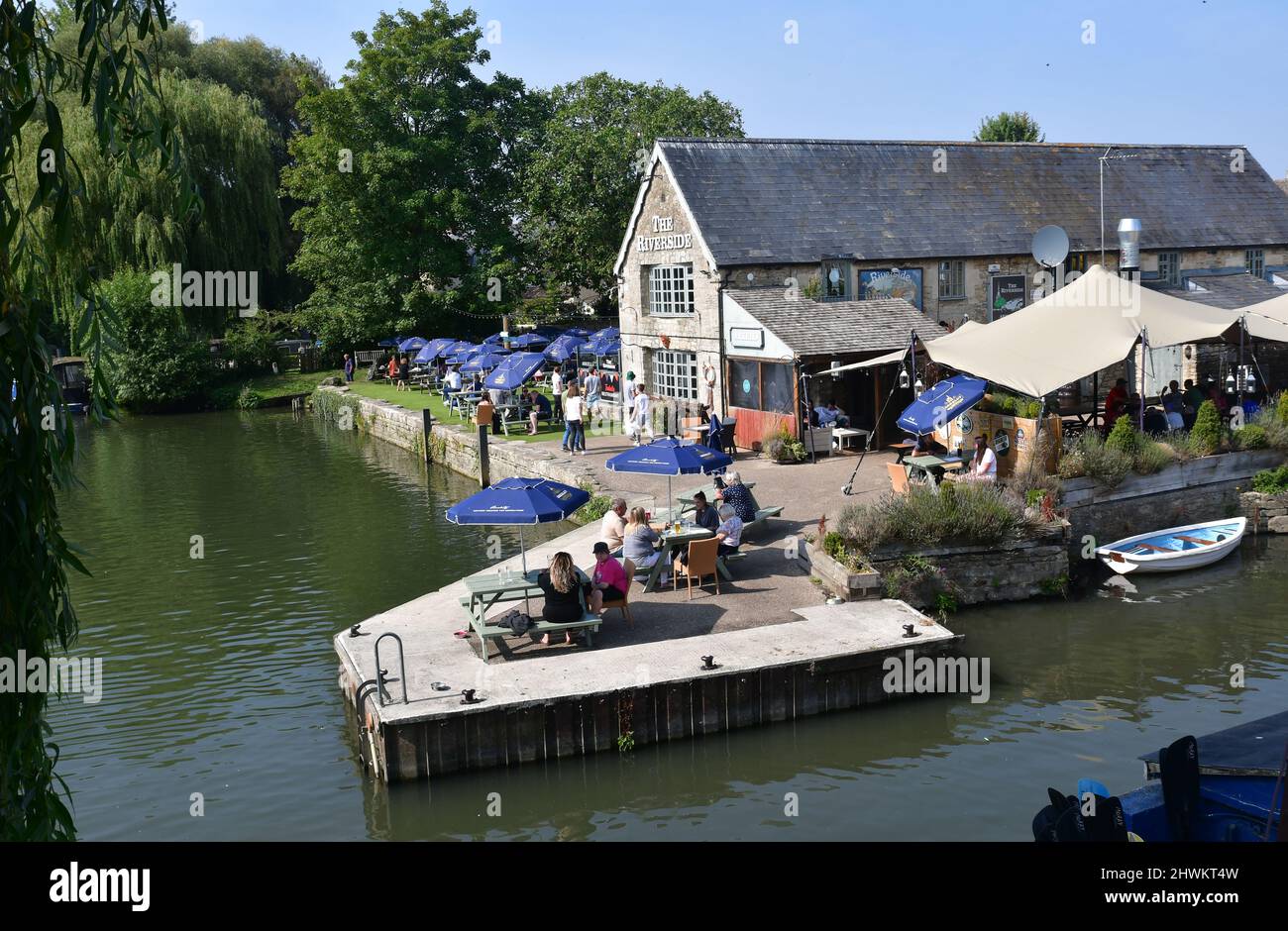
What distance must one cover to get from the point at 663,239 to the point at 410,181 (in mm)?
21397

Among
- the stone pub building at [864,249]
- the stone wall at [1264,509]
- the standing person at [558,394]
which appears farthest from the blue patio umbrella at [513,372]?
the stone wall at [1264,509]

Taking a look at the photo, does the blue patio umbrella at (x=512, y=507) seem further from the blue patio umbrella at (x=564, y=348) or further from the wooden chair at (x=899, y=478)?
the blue patio umbrella at (x=564, y=348)

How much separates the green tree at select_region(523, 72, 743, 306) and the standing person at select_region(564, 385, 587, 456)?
17.4m

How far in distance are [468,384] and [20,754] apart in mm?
31216

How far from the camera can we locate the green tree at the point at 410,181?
149 feet

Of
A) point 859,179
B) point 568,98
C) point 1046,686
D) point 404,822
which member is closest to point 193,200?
point 404,822

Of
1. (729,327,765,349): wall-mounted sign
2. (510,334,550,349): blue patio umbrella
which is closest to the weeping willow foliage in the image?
(510,334,550,349): blue patio umbrella

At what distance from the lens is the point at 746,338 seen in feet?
83.1

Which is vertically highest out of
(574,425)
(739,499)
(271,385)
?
(271,385)

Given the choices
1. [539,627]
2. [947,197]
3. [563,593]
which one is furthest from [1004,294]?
[539,627]

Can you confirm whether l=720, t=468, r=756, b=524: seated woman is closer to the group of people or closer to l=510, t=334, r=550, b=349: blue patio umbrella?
the group of people

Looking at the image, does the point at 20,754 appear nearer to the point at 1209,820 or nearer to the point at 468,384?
the point at 1209,820

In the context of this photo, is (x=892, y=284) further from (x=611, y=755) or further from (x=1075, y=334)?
(x=611, y=755)

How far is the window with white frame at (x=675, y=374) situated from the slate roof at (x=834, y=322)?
258cm
